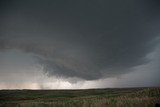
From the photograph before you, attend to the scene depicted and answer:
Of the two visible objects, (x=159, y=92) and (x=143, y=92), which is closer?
(x=159, y=92)

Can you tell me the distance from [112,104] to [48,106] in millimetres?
11032

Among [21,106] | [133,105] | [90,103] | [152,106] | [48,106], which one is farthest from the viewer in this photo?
[21,106]

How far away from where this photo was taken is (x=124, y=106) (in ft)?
79.6

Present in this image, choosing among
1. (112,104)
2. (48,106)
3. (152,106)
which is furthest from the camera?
(48,106)

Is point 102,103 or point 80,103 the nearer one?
point 102,103

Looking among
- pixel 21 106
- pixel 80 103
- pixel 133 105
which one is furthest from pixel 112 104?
pixel 21 106

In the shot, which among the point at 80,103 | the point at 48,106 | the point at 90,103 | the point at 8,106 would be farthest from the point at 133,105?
the point at 8,106

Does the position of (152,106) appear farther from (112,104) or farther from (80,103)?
(80,103)

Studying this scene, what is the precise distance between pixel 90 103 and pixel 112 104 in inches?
144

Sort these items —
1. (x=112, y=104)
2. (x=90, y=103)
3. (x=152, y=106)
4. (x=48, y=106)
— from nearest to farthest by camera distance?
1. (x=152, y=106)
2. (x=112, y=104)
3. (x=90, y=103)
4. (x=48, y=106)

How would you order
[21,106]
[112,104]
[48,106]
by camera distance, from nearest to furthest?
1. [112,104]
2. [48,106]
3. [21,106]

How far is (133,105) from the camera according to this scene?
2341cm

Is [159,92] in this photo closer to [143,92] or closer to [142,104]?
[143,92]

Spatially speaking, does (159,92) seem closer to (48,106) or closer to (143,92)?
(143,92)
